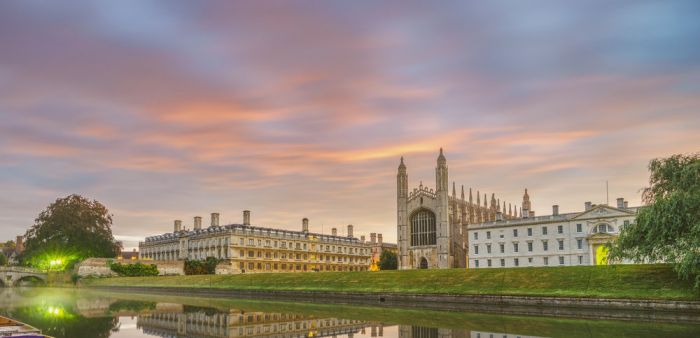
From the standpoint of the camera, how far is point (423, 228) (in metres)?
84.6

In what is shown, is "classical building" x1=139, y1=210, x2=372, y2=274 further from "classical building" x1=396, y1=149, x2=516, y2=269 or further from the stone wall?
"classical building" x1=396, y1=149, x2=516, y2=269

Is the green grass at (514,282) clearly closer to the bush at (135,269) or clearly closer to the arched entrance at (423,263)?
the bush at (135,269)

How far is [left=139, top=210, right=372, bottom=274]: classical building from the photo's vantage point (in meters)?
94.0

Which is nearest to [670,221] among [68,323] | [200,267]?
[68,323]

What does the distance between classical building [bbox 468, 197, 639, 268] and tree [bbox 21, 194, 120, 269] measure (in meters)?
55.1

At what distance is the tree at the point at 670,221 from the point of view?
91.7 ft

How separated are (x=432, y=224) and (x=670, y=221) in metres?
55.2

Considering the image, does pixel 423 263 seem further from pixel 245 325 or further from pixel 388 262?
pixel 245 325

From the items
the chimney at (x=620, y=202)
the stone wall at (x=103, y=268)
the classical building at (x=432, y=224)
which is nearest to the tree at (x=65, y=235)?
the stone wall at (x=103, y=268)

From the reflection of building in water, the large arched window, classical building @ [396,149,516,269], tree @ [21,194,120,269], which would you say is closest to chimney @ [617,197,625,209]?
classical building @ [396,149,516,269]

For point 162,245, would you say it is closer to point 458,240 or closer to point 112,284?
point 112,284

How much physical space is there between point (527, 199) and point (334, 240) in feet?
130

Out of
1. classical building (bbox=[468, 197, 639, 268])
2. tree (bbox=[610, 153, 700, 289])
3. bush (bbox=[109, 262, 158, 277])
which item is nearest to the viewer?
tree (bbox=[610, 153, 700, 289])

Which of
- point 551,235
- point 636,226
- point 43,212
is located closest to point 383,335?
point 636,226
